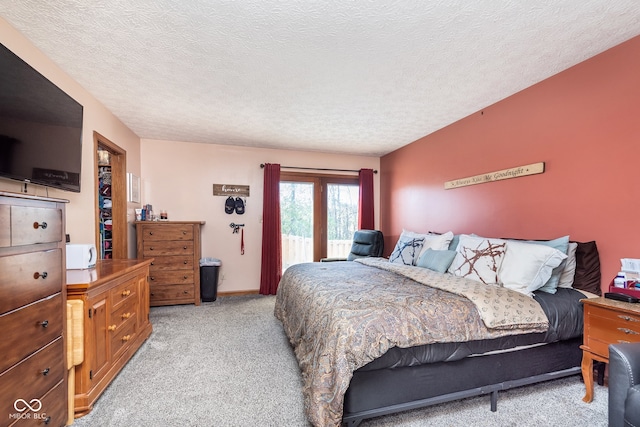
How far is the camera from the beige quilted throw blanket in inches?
57.5

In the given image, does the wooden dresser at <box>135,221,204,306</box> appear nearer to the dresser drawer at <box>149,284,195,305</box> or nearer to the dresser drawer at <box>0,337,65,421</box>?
the dresser drawer at <box>149,284,195,305</box>

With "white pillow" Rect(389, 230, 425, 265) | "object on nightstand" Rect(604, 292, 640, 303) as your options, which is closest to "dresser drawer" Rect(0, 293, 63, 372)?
"white pillow" Rect(389, 230, 425, 265)

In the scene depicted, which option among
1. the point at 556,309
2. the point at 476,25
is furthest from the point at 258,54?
the point at 556,309

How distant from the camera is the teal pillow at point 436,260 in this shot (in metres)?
2.71

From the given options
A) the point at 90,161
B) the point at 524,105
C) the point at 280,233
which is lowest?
the point at 280,233

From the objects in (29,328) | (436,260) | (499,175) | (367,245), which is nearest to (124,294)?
(29,328)

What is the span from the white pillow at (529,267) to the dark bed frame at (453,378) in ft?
1.36

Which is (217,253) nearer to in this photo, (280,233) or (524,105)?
(280,233)

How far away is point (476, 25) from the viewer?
1735mm

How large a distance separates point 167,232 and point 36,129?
2.21 m

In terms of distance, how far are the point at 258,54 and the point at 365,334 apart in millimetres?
2003

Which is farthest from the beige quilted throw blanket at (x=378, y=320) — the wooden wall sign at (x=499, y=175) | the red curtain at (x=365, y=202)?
the red curtain at (x=365, y=202)

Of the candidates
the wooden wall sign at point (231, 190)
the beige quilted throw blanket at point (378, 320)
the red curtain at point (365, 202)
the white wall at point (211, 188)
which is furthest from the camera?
the red curtain at point (365, 202)

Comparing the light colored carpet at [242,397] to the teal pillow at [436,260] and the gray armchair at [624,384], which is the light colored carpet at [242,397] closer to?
the gray armchair at [624,384]
